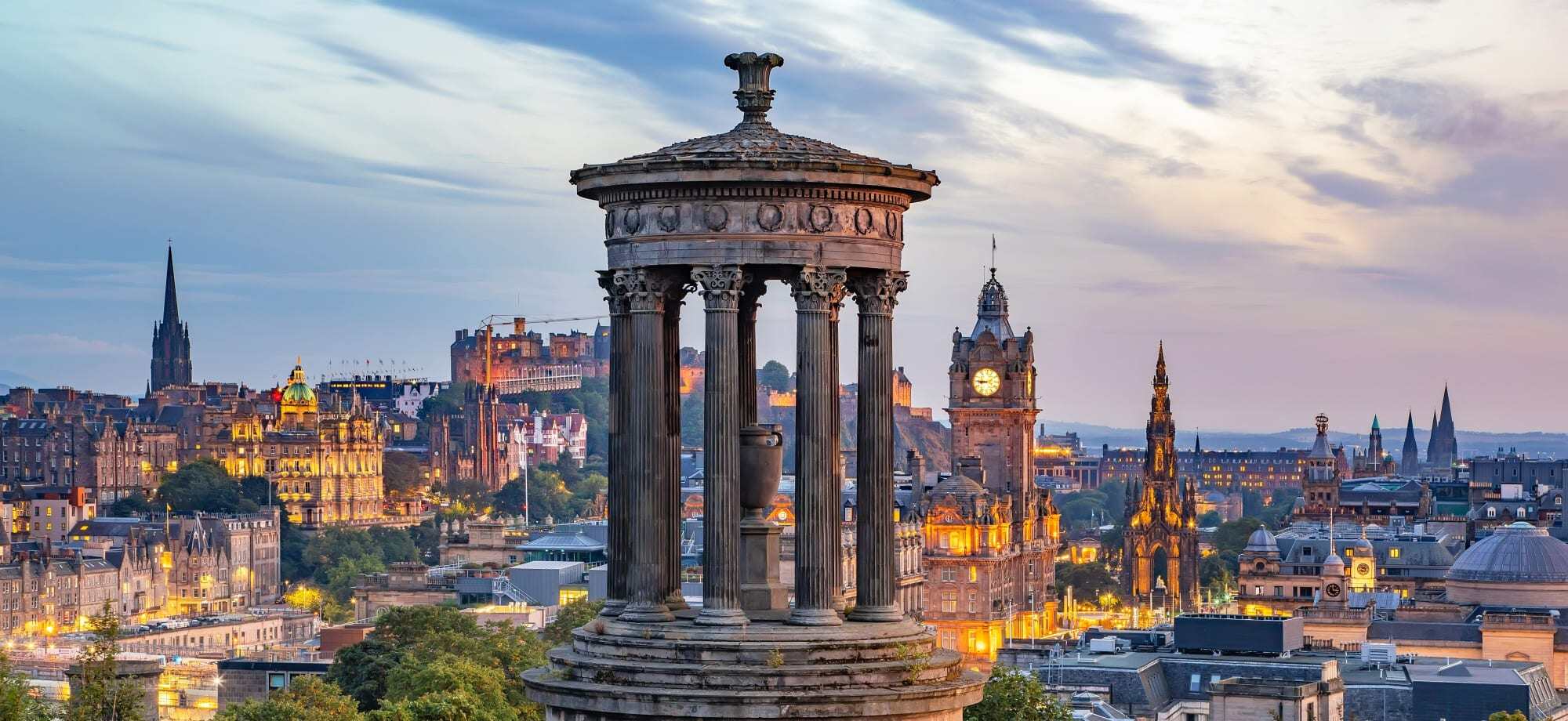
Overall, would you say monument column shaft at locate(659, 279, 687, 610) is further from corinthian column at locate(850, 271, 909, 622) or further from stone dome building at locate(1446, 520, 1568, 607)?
stone dome building at locate(1446, 520, 1568, 607)

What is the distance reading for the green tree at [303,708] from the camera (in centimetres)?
10231

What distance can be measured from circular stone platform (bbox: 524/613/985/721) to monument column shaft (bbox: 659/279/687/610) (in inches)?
30.7

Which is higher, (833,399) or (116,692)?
(833,399)

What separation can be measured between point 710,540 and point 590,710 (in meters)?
2.15

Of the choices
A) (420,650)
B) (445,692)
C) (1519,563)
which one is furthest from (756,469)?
(1519,563)

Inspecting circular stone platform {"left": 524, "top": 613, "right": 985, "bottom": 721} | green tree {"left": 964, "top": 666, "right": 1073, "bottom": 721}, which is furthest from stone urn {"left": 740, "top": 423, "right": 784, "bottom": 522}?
green tree {"left": 964, "top": 666, "right": 1073, "bottom": 721}

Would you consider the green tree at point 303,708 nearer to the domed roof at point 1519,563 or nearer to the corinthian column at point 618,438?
the corinthian column at point 618,438

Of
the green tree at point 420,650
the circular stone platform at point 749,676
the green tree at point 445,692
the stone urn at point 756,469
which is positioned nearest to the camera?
the circular stone platform at point 749,676

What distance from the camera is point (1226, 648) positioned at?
140 meters

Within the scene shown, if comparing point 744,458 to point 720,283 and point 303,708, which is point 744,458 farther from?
point 303,708

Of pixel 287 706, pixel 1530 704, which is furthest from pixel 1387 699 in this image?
pixel 287 706

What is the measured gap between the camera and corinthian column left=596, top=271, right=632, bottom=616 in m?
35.5

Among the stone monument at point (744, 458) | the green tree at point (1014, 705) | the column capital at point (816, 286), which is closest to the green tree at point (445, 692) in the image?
the green tree at point (1014, 705)

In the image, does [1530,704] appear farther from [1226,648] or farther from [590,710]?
[590,710]
